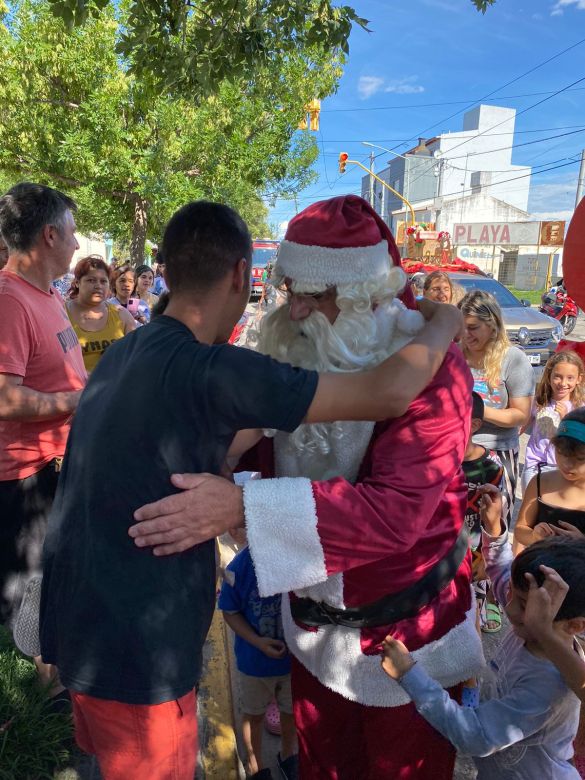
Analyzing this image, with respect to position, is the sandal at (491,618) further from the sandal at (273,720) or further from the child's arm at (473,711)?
the child's arm at (473,711)

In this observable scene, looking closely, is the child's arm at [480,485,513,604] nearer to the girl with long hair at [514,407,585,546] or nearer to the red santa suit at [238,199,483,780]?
the red santa suit at [238,199,483,780]

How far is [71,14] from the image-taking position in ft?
8.25

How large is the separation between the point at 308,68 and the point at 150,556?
13970mm

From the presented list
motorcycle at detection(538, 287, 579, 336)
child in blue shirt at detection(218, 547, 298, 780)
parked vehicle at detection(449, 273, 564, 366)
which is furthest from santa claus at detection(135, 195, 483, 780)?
motorcycle at detection(538, 287, 579, 336)

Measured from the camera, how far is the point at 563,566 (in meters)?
1.62

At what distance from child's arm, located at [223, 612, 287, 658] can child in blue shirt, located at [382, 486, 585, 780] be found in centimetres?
74

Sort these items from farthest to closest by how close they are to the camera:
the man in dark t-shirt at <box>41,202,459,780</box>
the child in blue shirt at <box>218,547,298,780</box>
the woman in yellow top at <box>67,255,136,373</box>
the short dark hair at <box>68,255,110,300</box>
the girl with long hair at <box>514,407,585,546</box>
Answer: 1. the short dark hair at <box>68,255,110,300</box>
2. the woman in yellow top at <box>67,255,136,373</box>
3. the girl with long hair at <box>514,407,585,546</box>
4. the child in blue shirt at <box>218,547,298,780</box>
5. the man in dark t-shirt at <box>41,202,459,780</box>

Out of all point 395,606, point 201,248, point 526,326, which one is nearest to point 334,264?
point 201,248

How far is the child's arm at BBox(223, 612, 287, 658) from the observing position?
2.13 m

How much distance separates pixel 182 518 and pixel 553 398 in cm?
351

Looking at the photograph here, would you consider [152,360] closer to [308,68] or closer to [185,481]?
[185,481]

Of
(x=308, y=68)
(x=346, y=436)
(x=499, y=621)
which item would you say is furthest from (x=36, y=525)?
(x=308, y=68)

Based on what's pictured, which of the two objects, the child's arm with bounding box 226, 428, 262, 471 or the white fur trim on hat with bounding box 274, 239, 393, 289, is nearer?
the white fur trim on hat with bounding box 274, 239, 393, 289

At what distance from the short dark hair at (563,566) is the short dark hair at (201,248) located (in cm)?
119
